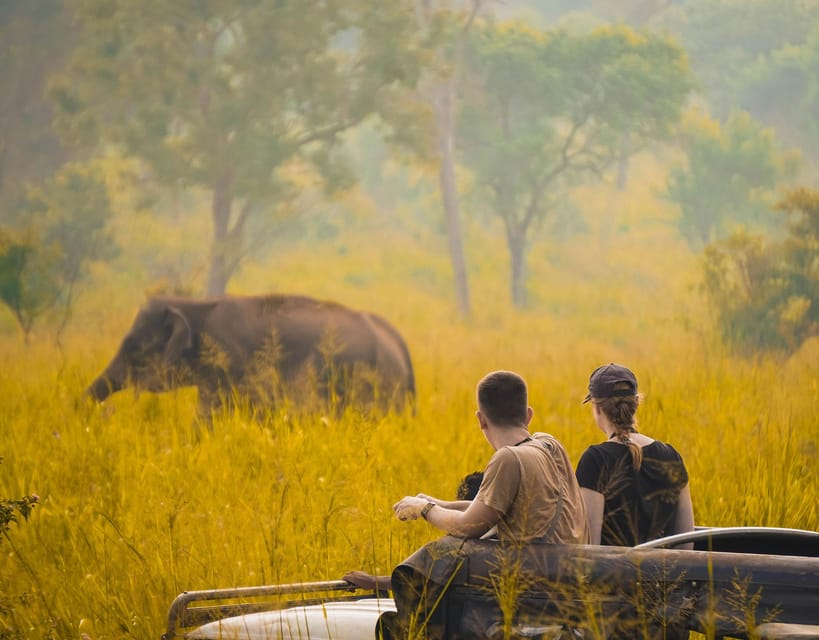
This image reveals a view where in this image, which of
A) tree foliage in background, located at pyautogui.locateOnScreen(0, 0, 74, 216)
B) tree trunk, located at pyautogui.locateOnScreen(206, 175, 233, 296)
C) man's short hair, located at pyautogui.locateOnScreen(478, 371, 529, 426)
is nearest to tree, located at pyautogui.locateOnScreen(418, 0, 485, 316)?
tree trunk, located at pyautogui.locateOnScreen(206, 175, 233, 296)

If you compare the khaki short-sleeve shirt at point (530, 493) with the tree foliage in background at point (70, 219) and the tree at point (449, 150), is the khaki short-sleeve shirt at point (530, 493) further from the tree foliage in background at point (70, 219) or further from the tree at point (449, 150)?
the tree at point (449, 150)

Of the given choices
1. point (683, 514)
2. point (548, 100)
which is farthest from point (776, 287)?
point (548, 100)

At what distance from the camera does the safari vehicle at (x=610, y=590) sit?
2916 millimetres

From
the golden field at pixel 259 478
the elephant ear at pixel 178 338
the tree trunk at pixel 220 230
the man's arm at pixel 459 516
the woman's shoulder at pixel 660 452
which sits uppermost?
the tree trunk at pixel 220 230

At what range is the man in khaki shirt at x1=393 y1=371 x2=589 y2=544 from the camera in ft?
11.0

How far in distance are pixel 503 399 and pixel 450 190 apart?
23.9 meters

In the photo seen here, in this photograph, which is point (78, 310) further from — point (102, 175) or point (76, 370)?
point (76, 370)

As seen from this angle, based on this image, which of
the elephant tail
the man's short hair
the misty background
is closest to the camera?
the man's short hair

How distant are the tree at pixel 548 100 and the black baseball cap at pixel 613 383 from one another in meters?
24.1

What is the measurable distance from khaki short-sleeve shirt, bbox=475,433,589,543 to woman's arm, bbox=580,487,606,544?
265mm

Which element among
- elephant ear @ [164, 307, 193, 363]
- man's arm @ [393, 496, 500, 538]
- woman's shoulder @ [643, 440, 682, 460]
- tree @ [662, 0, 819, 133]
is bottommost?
man's arm @ [393, 496, 500, 538]

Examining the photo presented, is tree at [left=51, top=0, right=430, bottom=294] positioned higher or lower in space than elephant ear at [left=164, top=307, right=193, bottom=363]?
higher

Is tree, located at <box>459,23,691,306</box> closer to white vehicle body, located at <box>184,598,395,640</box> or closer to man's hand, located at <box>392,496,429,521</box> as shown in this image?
white vehicle body, located at <box>184,598,395,640</box>

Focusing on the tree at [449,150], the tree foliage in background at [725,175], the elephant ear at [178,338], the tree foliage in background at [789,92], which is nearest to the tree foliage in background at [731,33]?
the tree foliage in background at [789,92]
